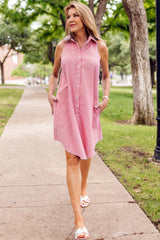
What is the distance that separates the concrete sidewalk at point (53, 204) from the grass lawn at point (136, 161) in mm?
136

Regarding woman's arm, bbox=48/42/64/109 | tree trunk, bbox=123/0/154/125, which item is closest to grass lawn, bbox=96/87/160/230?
tree trunk, bbox=123/0/154/125

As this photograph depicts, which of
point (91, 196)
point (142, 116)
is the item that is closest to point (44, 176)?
point (91, 196)

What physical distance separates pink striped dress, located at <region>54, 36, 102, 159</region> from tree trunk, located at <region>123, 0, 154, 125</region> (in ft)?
19.8

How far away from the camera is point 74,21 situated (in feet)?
9.71

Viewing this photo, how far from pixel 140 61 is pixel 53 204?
617 centimetres

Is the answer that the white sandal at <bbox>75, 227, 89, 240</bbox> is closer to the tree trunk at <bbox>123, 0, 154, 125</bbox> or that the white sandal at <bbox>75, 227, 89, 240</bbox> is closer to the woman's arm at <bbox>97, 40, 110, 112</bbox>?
the woman's arm at <bbox>97, 40, 110, 112</bbox>

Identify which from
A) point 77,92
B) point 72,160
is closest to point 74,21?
point 77,92

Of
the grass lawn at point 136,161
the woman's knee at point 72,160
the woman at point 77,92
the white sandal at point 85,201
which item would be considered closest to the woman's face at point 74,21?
the woman at point 77,92

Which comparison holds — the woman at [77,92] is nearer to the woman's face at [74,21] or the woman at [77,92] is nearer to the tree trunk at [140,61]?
the woman's face at [74,21]

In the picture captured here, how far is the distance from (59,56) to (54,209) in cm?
160

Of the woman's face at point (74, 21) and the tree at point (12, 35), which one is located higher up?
the tree at point (12, 35)

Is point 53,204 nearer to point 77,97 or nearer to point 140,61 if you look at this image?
point 77,97

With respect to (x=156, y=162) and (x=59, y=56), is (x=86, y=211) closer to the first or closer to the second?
(x=59, y=56)

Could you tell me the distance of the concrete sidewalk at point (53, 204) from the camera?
2934 millimetres
